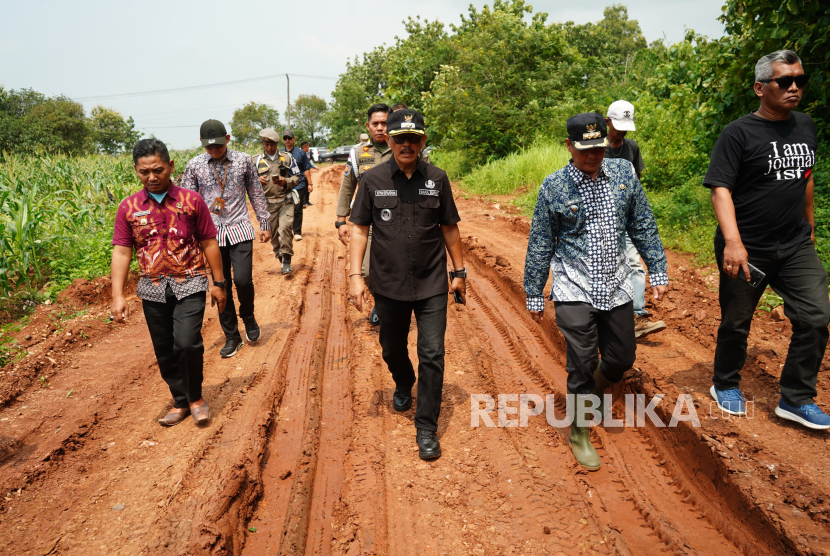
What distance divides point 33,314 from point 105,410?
3.33 m

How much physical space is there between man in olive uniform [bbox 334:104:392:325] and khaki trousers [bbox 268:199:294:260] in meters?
3.05

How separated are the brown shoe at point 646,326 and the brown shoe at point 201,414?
3.82 metres

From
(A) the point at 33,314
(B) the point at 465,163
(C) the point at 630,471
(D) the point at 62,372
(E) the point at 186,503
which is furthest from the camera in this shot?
(B) the point at 465,163

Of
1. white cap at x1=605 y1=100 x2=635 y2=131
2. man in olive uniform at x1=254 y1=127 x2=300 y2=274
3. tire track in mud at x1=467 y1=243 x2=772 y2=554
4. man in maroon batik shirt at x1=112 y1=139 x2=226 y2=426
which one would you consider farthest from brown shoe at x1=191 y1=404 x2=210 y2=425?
man in olive uniform at x1=254 y1=127 x2=300 y2=274

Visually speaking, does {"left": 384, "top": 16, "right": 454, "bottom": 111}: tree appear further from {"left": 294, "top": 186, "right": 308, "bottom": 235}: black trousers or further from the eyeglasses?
the eyeglasses

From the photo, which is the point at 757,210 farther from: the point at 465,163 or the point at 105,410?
the point at 465,163

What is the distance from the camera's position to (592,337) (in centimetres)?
351

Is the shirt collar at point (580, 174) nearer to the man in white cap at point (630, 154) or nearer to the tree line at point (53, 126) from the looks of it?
the man in white cap at point (630, 154)

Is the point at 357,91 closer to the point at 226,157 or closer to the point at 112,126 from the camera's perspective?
the point at 112,126

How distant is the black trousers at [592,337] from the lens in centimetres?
349

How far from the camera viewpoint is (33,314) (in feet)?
23.5

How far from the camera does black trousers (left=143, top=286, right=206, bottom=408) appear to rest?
4246mm

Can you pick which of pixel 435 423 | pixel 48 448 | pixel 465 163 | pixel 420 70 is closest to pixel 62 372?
pixel 48 448

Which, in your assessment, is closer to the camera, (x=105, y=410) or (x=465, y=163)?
(x=105, y=410)
